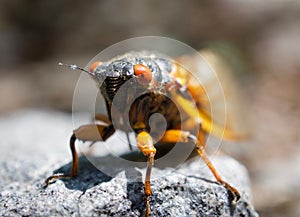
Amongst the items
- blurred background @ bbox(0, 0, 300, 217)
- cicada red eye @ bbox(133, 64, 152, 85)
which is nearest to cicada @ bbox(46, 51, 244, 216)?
cicada red eye @ bbox(133, 64, 152, 85)

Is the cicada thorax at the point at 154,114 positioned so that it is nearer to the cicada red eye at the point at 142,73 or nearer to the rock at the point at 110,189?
the cicada red eye at the point at 142,73

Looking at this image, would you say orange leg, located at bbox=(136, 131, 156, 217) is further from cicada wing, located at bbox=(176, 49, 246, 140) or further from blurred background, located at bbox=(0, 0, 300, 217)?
blurred background, located at bbox=(0, 0, 300, 217)

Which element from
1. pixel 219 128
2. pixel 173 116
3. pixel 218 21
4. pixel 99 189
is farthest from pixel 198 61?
pixel 218 21

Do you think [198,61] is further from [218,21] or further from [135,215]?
[218,21]

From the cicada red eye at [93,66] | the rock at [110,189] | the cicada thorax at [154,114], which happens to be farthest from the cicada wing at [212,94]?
the cicada red eye at [93,66]

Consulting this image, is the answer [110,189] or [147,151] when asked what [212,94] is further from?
[110,189]

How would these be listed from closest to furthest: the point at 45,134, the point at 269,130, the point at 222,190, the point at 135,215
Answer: the point at 135,215 < the point at 222,190 < the point at 45,134 < the point at 269,130

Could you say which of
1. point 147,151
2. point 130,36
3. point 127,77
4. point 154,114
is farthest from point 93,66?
point 130,36
